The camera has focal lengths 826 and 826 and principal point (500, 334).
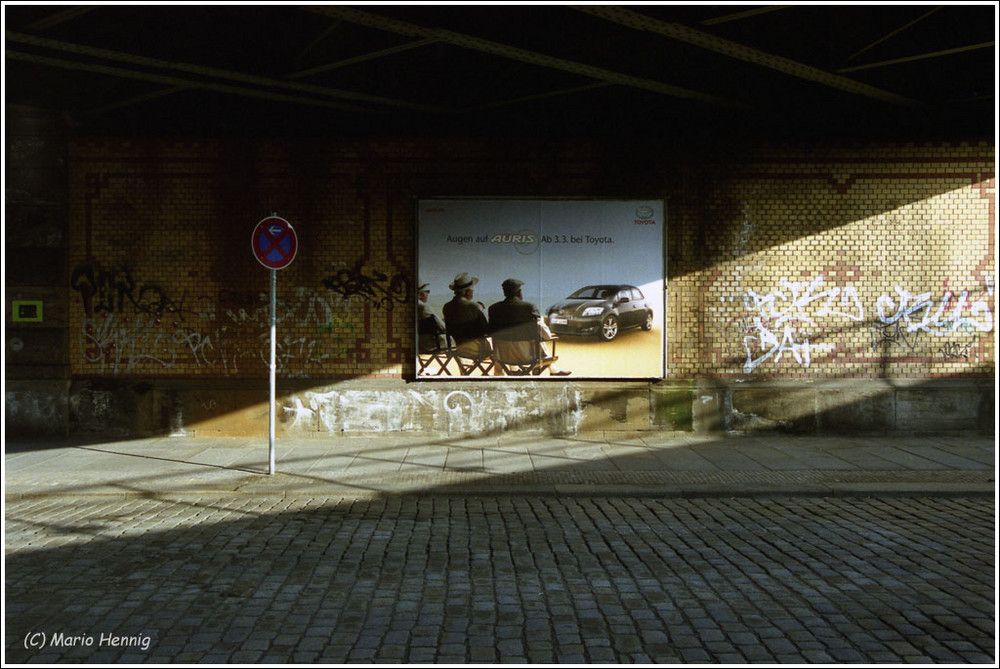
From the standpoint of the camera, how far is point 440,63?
36.0 ft

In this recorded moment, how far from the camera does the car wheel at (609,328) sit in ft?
42.5

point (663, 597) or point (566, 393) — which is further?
point (566, 393)

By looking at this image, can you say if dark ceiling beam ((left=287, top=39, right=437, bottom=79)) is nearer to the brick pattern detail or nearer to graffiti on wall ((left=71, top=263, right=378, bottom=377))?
the brick pattern detail

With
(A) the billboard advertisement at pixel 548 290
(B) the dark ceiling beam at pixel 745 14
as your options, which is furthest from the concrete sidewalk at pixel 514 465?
(B) the dark ceiling beam at pixel 745 14

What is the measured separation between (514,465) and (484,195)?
4.55m

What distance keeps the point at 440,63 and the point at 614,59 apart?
7.68 ft

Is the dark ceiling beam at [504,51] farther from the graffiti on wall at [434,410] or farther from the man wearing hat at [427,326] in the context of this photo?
the graffiti on wall at [434,410]

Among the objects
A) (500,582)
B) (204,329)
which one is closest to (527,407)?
(204,329)

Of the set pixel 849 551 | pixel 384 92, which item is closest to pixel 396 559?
pixel 849 551

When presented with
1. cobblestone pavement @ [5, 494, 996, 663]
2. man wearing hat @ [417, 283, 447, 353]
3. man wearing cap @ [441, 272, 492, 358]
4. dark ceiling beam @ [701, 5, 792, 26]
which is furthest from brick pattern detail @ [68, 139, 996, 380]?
cobblestone pavement @ [5, 494, 996, 663]

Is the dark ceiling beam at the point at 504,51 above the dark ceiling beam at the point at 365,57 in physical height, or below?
below

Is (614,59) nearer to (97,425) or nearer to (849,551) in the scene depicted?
(849,551)

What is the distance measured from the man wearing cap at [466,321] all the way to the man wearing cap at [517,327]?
6.7 inches

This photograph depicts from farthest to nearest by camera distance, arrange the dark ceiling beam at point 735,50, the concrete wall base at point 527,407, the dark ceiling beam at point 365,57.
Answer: the concrete wall base at point 527,407 < the dark ceiling beam at point 365,57 < the dark ceiling beam at point 735,50
